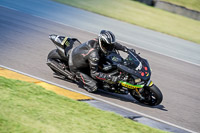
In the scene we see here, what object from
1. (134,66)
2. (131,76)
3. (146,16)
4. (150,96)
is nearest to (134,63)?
(134,66)

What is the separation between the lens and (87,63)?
784 cm

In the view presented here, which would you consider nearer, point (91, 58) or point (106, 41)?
point (106, 41)

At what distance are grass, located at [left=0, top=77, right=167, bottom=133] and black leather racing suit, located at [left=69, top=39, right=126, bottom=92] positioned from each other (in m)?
1.16

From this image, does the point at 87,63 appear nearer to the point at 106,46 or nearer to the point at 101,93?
the point at 106,46

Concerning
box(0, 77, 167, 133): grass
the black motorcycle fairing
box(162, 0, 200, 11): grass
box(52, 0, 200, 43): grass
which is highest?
box(162, 0, 200, 11): grass

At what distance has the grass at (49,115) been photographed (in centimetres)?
514

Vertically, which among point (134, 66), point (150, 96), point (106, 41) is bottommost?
point (150, 96)

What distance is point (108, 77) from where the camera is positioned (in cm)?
746

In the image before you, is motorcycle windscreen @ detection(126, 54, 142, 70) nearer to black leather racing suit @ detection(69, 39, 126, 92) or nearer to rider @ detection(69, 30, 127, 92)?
rider @ detection(69, 30, 127, 92)

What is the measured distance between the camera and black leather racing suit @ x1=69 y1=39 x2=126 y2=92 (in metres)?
7.48

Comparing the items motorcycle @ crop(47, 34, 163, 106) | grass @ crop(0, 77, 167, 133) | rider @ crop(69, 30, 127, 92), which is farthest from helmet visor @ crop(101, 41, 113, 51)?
grass @ crop(0, 77, 167, 133)

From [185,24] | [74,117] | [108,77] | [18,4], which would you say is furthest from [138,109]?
[185,24]

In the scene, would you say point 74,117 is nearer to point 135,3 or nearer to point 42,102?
point 42,102

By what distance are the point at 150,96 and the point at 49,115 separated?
2770mm
